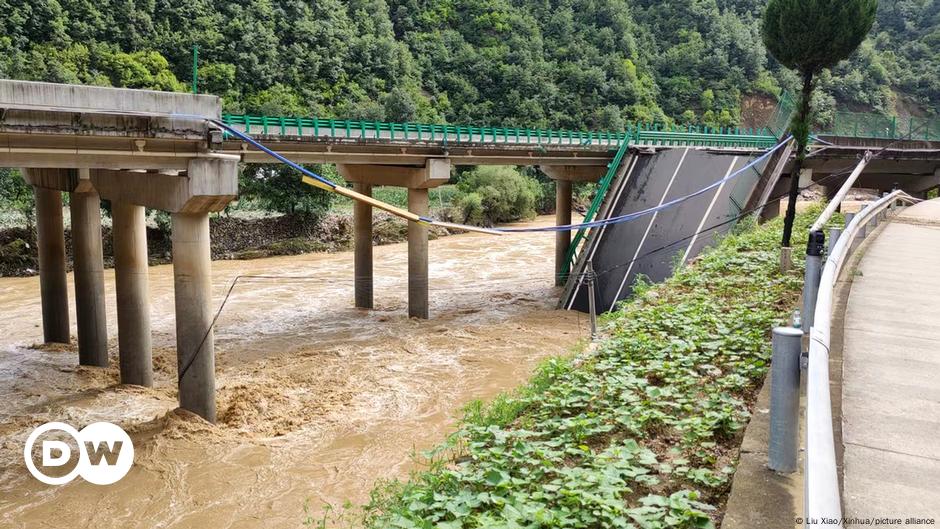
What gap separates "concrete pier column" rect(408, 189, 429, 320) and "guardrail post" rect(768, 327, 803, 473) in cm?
1990

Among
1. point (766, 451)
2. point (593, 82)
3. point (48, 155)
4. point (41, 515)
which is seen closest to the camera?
point (766, 451)

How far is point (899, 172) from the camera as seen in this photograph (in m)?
33.0

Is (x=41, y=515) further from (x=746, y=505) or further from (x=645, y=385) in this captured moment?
(x=746, y=505)

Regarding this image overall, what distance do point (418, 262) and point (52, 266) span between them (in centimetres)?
1056

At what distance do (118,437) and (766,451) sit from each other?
12355mm

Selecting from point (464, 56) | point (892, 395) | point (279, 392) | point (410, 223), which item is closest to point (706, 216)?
point (410, 223)

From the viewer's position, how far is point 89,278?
1823 centimetres

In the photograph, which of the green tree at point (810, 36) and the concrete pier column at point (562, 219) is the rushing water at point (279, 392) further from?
the green tree at point (810, 36)

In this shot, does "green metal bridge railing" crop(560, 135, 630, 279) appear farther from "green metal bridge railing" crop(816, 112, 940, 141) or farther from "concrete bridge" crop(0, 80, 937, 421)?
"green metal bridge railing" crop(816, 112, 940, 141)

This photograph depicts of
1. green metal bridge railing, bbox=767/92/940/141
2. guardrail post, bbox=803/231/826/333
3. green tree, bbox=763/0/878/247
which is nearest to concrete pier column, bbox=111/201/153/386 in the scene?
green tree, bbox=763/0/878/247

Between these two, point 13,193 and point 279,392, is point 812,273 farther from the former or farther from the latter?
point 13,193

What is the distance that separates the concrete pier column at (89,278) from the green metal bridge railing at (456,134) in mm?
4115

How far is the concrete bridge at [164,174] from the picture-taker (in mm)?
12703

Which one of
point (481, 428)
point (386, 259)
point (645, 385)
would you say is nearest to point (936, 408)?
point (645, 385)
